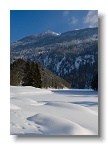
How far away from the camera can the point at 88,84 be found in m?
4.19

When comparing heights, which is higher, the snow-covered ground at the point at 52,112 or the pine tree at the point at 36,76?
the pine tree at the point at 36,76

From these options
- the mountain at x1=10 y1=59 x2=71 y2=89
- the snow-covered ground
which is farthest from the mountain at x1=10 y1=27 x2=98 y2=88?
the snow-covered ground

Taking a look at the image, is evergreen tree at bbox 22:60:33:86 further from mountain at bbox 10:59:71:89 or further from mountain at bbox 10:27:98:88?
mountain at bbox 10:27:98:88

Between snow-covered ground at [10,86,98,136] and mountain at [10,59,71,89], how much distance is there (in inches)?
3.4

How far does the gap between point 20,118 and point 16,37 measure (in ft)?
3.69

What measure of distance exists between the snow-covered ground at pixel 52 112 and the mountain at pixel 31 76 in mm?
87

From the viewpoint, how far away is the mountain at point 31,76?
429 centimetres

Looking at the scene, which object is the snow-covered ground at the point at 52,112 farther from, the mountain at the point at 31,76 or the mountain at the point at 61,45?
the mountain at the point at 61,45

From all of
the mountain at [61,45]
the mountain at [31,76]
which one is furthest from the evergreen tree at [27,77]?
the mountain at [61,45]

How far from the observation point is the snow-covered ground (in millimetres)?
3941

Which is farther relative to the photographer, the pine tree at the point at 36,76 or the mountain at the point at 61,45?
the pine tree at the point at 36,76
